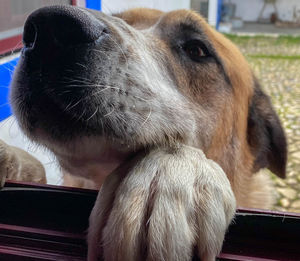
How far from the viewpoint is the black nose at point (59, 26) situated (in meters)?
1.11

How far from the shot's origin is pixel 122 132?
4.04ft

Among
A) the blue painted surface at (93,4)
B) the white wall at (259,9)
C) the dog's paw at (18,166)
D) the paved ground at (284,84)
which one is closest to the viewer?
the dog's paw at (18,166)

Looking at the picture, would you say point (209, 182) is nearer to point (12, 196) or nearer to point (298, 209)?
point (12, 196)

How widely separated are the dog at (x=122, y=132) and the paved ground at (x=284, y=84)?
1648 millimetres

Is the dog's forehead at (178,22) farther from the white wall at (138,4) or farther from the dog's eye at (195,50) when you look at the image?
the white wall at (138,4)

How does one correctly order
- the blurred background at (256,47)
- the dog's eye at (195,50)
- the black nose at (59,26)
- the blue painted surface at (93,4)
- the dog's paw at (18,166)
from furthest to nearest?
the blue painted surface at (93,4), the blurred background at (256,47), the dog's eye at (195,50), the dog's paw at (18,166), the black nose at (59,26)

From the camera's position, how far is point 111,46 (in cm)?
127

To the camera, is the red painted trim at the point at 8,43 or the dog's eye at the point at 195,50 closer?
the dog's eye at the point at 195,50

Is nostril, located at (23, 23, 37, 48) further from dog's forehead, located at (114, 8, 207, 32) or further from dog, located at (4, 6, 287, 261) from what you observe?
dog's forehead, located at (114, 8, 207, 32)

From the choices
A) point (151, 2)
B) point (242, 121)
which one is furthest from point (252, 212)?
point (151, 2)

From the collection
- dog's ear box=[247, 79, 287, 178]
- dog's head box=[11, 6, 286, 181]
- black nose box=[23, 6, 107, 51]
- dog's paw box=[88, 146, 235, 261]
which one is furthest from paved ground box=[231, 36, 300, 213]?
black nose box=[23, 6, 107, 51]

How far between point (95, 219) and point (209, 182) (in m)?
0.33

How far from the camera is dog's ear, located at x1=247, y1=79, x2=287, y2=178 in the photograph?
2.24 m

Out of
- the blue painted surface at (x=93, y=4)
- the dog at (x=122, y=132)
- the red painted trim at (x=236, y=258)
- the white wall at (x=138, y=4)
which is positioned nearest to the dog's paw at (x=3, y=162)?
the dog at (x=122, y=132)
